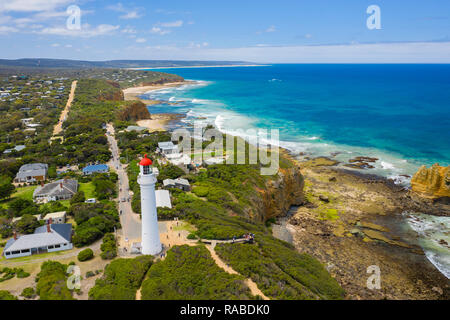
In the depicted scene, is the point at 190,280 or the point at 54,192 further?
the point at 54,192

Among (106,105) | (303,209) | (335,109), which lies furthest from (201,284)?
(335,109)

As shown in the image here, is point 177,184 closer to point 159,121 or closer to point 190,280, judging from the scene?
point 190,280

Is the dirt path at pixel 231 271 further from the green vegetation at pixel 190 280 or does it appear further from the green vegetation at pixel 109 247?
the green vegetation at pixel 109 247

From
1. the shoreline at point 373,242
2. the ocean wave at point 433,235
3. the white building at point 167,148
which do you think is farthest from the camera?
the white building at point 167,148

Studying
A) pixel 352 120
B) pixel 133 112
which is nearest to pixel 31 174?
pixel 133 112

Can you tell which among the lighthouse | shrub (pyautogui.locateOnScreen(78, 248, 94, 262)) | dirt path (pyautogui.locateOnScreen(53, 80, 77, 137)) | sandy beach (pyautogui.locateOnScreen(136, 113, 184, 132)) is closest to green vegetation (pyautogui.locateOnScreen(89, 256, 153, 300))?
the lighthouse

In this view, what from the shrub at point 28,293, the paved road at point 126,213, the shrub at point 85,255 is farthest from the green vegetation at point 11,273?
the paved road at point 126,213

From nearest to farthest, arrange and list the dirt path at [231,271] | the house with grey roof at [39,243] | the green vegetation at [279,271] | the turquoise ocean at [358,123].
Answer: the dirt path at [231,271] → the green vegetation at [279,271] → the house with grey roof at [39,243] → the turquoise ocean at [358,123]

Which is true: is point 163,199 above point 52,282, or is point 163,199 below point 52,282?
above
